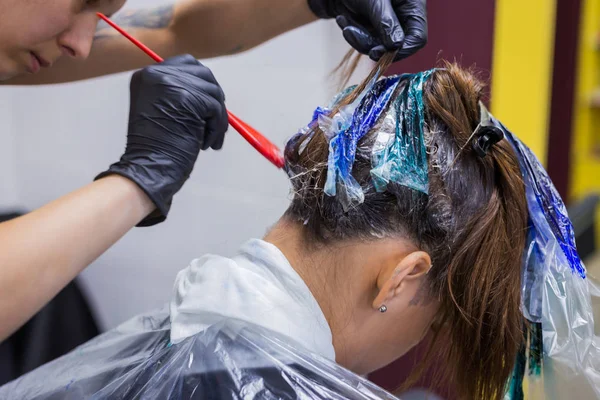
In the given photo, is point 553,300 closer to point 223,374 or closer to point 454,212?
point 454,212

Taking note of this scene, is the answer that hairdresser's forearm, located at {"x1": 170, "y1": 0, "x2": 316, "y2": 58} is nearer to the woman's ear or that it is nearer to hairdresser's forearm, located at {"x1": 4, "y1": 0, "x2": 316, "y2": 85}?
hairdresser's forearm, located at {"x1": 4, "y1": 0, "x2": 316, "y2": 85}

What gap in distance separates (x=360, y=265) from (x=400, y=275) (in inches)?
3.0

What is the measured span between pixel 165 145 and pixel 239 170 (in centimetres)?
59

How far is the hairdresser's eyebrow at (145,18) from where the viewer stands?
1.43 m

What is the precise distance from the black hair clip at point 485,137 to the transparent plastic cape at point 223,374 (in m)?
0.40

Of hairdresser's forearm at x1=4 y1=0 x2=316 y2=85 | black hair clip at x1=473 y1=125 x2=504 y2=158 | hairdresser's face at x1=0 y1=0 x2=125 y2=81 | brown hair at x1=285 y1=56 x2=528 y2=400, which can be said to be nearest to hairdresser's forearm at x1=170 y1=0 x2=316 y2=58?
hairdresser's forearm at x1=4 y1=0 x2=316 y2=85

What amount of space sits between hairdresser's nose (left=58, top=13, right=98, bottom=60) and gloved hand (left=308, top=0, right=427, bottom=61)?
47 cm

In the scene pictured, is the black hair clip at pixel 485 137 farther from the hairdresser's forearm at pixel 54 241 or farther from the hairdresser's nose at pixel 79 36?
the hairdresser's nose at pixel 79 36

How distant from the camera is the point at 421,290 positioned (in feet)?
3.23

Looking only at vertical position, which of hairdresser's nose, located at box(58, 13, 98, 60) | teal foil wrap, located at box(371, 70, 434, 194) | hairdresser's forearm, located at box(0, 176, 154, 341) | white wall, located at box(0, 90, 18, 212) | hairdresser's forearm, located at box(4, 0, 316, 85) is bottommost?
white wall, located at box(0, 90, 18, 212)

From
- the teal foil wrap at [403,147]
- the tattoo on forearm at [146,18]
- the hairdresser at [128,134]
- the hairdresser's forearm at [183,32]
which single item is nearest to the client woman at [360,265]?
the teal foil wrap at [403,147]

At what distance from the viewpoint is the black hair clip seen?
0.91 metres

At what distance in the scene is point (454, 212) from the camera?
94cm

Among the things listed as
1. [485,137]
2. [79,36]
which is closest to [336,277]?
[485,137]
